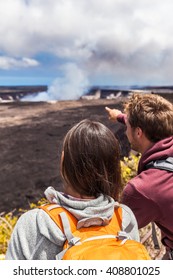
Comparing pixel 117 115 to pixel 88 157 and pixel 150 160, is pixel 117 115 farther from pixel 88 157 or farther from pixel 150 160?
pixel 88 157

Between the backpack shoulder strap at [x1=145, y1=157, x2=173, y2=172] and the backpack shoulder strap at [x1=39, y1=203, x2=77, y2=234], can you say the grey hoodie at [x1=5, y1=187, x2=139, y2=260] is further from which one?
the backpack shoulder strap at [x1=145, y1=157, x2=173, y2=172]

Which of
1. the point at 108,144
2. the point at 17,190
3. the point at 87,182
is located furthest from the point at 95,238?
the point at 17,190

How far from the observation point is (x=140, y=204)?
138 centimetres

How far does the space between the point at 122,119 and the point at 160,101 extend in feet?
1.19

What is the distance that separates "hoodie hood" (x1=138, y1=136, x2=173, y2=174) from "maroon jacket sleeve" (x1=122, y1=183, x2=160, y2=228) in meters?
0.13

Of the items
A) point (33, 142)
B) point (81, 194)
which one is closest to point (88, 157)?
point (81, 194)

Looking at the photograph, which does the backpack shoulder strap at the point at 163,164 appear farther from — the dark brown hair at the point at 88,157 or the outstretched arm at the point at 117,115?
the outstretched arm at the point at 117,115

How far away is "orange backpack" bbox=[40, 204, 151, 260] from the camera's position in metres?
1.01

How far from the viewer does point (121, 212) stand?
1.21 m

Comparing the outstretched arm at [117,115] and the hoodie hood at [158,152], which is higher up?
the outstretched arm at [117,115]

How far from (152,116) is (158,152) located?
17 centimetres

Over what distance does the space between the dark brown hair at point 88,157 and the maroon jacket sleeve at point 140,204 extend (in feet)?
0.61

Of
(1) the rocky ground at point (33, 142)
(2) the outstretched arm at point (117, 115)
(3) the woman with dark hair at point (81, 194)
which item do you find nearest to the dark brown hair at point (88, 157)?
(3) the woman with dark hair at point (81, 194)

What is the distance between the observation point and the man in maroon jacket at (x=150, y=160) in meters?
1.36
